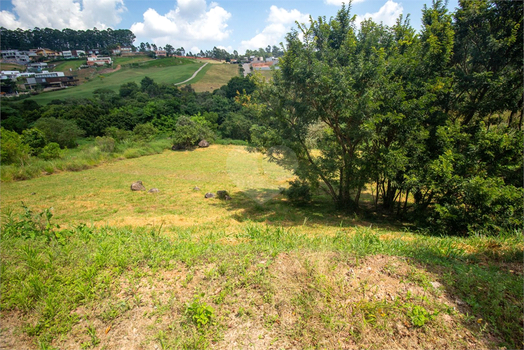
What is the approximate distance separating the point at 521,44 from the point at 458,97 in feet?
6.57

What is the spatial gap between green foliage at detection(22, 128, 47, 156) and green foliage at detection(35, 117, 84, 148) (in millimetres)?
3452

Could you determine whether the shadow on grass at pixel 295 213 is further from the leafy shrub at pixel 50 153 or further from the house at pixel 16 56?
the house at pixel 16 56

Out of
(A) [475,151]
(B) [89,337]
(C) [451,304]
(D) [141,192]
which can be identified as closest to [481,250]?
(C) [451,304]

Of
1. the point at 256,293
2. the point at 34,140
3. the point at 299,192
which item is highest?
the point at 34,140

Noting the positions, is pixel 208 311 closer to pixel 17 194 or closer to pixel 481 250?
pixel 481 250

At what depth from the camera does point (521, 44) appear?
759 centimetres

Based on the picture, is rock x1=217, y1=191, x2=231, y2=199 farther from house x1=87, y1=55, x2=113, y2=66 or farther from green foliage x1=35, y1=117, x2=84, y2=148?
house x1=87, y1=55, x2=113, y2=66

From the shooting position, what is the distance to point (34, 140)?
79.3 feet

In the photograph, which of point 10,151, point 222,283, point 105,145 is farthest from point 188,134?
point 222,283

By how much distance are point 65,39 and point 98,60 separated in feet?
52.5

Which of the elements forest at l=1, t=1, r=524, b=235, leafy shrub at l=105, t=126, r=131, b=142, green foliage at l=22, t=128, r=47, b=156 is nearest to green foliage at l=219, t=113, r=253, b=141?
leafy shrub at l=105, t=126, r=131, b=142

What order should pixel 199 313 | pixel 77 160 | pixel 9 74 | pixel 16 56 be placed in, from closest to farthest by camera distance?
pixel 199 313 → pixel 77 160 → pixel 9 74 → pixel 16 56

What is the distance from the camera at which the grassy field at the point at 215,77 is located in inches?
2447

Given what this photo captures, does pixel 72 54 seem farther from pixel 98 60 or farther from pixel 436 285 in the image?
pixel 436 285
